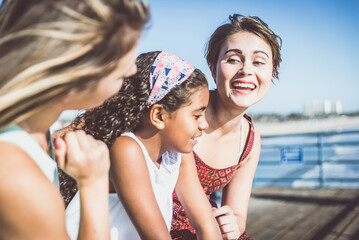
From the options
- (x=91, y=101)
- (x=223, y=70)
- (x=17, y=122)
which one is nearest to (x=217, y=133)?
(x=223, y=70)

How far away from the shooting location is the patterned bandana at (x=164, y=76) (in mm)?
1515

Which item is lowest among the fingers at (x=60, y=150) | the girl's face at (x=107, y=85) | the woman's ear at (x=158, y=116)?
the fingers at (x=60, y=150)

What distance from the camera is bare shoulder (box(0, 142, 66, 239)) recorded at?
794 mm

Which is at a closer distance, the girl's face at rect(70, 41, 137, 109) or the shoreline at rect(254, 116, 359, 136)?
the girl's face at rect(70, 41, 137, 109)

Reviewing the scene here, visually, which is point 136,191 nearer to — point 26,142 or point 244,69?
point 26,142

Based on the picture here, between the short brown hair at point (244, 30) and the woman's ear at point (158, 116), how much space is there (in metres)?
0.84

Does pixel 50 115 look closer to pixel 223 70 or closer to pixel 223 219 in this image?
pixel 223 219

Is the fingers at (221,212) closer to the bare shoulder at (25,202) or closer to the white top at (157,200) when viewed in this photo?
the white top at (157,200)

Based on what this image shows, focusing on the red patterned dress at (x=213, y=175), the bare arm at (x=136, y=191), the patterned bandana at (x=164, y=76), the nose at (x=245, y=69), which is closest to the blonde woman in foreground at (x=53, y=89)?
the bare arm at (x=136, y=191)

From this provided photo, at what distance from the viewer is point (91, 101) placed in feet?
3.46

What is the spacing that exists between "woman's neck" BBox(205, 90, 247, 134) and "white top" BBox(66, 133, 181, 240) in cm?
59

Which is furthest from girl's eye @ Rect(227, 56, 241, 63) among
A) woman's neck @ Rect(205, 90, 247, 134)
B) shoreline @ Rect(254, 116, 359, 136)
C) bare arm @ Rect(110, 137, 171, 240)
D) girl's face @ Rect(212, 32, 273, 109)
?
shoreline @ Rect(254, 116, 359, 136)

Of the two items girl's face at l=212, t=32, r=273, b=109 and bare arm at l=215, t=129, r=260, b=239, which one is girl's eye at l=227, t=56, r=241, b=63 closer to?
girl's face at l=212, t=32, r=273, b=109

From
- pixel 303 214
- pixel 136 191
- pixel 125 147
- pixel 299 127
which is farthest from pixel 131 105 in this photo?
pixel 299 127
